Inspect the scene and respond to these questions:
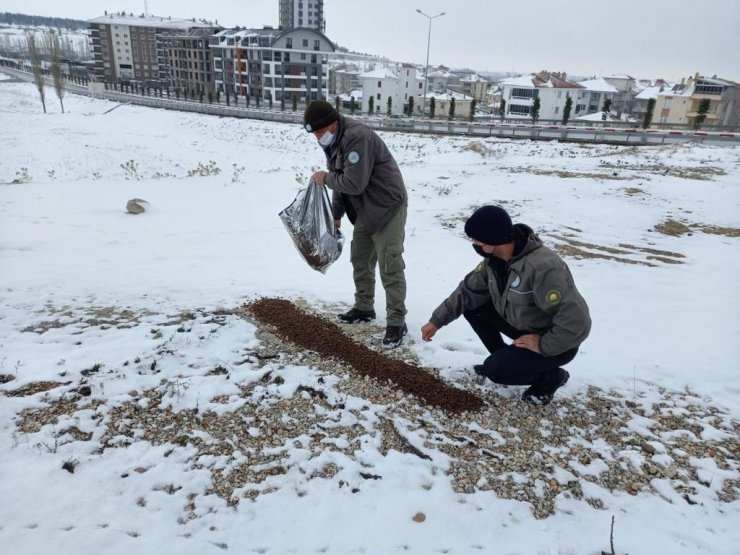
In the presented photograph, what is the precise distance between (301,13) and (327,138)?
11914 cm

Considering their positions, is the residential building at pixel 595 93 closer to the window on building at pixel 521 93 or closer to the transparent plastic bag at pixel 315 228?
the window on building at pixel 521 93

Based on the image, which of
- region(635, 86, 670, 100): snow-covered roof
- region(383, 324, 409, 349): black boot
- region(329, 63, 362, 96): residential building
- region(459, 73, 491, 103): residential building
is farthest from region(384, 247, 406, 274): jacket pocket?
region(329, 63, 362, 96): residential building

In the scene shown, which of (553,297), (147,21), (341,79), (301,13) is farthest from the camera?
(301,13)

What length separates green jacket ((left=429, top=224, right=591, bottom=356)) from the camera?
294 cm

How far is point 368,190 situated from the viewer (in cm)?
398

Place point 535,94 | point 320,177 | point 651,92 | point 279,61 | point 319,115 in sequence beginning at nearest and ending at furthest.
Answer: point 319,115, point 320,177, point 535,94, point 279,61, point 651,92

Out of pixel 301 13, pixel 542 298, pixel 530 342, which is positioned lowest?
pixel 530 342

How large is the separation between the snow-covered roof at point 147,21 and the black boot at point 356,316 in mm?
93352

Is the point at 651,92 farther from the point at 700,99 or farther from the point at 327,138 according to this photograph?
the point at 327,138

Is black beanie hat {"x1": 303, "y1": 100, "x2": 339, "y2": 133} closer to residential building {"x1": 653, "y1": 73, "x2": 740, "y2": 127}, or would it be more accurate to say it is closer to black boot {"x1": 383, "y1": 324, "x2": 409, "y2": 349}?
black boot {"x1": 383, "y1": 324, "x2": 409, "y2": 349}

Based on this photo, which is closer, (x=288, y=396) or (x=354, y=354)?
(x=288, y=396)

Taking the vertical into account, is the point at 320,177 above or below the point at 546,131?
below

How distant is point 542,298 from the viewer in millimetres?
3000

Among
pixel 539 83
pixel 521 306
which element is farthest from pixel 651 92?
pixel 521 306
